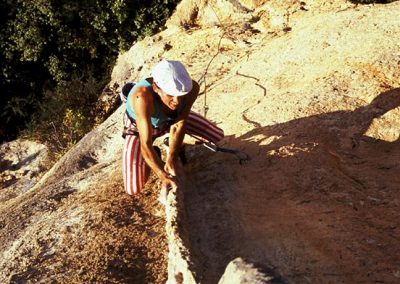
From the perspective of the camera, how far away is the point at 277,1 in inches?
322

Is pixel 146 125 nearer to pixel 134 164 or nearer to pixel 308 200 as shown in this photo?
pixel 134 164

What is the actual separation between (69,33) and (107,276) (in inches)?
352

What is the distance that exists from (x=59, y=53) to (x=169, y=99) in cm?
860

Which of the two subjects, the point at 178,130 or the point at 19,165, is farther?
the point at 19,165

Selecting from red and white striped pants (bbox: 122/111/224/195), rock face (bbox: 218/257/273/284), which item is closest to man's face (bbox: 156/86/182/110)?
red and white striped pants (bbox: 122/111/224/195)

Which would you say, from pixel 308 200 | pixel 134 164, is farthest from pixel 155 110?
pixel 308 200

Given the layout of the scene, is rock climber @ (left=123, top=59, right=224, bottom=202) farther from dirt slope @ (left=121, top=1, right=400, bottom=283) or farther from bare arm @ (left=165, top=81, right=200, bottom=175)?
dirt slope @ (left=121, top=1, right=400, bottom=283)

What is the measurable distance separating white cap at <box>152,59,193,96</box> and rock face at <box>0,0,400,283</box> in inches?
30.3

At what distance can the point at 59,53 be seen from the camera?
11.9 meters

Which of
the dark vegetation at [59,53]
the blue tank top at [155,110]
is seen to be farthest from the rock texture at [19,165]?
the blue tank top at [155,110]

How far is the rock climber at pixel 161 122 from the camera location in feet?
12.5

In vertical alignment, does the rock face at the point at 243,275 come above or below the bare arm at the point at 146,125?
below

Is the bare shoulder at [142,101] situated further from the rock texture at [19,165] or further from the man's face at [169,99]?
the rock texture at [19,165]

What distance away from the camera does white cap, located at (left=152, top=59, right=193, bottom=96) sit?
3766 millimetres
